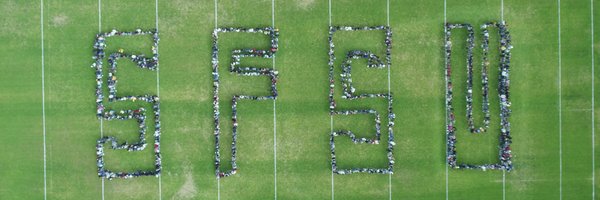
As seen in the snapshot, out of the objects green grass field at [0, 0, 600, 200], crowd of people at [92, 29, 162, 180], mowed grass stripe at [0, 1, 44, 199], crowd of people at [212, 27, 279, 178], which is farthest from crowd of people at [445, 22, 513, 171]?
mowed grass stripe at [0, 1, 44, 199]

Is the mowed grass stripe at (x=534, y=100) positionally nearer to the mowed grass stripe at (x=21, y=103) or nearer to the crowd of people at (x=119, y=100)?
the crowd of people at (x=119, y=100)

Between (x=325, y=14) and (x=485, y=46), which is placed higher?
(x=325, y=14)

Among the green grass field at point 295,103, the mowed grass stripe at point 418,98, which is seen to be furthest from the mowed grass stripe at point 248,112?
the mowed grass stripe at point 418,98

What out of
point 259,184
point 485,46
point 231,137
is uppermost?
point 485,46

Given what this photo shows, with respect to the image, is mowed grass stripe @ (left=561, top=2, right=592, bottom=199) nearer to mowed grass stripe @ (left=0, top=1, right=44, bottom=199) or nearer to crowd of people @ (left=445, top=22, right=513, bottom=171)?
crowd of people @ (left=445, top=22, right=513, bottom=171)

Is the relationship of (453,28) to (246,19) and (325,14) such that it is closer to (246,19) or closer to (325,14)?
(325,14)

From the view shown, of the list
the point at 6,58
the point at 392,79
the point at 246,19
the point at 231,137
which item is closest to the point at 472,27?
the point at 392,79
